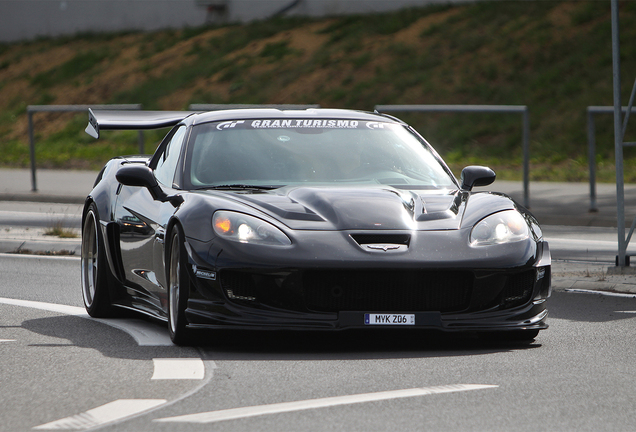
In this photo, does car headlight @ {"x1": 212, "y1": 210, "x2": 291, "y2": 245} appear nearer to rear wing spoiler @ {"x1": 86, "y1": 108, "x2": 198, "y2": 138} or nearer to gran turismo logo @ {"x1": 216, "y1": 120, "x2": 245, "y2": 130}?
gran turismo logo @ {"x1": 216, "y1": 120, "x2": 245, "y2": 130}

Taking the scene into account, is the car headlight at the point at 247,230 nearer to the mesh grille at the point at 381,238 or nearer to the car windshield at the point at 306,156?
the mesh grille at the point at 381,238

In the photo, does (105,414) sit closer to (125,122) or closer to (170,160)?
(170,160)

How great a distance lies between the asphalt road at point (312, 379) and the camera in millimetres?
5125

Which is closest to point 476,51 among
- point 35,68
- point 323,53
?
point 323,53

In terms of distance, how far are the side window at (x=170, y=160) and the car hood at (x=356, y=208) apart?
0.77m

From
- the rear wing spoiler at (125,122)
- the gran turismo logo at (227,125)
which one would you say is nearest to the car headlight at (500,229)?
the gran turismo logo at (227,125)

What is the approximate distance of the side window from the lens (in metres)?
8.00

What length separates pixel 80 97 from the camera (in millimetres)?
44656

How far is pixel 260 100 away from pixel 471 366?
103 feet

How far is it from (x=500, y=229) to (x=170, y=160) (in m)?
2.32

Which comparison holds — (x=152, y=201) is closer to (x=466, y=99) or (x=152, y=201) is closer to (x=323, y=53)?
(x=466, y=99)

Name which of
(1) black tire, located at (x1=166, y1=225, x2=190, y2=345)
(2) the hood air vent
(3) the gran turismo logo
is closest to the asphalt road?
(1) black tire, located at (x1=166, y1=225, x2=190, y2=345)

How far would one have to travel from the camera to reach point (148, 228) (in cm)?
777

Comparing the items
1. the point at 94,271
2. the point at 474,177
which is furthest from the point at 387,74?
Answer: the point at 474,177
